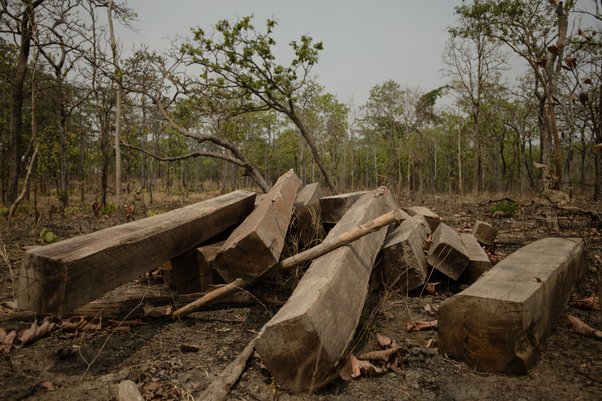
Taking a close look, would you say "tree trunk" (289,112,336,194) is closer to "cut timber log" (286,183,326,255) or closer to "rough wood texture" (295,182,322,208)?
"rough wood texture" (295,182,322,208)

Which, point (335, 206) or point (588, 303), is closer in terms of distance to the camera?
point (588, 303)

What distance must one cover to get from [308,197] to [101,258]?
2.36 m

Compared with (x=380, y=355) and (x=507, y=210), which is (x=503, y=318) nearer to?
(x=380, y=355)

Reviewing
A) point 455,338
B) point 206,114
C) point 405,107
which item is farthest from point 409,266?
point 405,107

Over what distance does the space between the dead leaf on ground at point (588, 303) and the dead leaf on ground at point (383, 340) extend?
185cm

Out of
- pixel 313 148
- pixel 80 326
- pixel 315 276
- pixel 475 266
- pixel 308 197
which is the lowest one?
pixel 80 326

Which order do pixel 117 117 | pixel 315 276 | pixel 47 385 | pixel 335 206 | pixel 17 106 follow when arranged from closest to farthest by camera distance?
pixel 47 385, pixel 315 276, pixel 335 206, pixel 17 106, pixel 117 117

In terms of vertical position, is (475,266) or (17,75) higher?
(17,75)

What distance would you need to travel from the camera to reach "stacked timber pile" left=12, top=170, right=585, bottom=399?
190cm

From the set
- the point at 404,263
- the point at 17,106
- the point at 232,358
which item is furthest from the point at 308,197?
the point at 17,106

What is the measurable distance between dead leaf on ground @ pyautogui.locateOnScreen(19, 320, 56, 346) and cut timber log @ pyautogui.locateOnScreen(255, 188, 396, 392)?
188 cm

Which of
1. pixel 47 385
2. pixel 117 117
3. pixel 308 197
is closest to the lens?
pixel 47 385

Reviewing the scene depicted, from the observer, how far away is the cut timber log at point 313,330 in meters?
1.79

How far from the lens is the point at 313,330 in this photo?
1763mm
